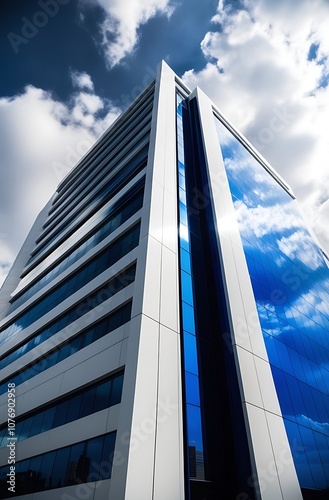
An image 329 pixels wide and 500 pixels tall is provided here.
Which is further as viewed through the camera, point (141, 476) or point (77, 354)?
point (77, 354)

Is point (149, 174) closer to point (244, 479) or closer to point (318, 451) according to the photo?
point (244, 479)

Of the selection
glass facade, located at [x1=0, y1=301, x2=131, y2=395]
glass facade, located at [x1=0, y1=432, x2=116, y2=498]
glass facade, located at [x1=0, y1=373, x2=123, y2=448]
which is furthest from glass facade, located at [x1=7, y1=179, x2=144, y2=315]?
glass facade, located at [x1=0, y1=432, x2=116, y2=498]

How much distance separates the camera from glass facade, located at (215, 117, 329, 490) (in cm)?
1394

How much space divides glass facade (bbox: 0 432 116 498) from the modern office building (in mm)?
74

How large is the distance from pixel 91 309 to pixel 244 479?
10.9 m

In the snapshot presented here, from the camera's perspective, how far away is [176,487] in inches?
358

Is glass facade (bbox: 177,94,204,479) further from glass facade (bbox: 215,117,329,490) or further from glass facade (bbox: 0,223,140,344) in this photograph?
glass facade (bbox: 215,117,329,490)

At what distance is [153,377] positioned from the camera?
10.6 metres

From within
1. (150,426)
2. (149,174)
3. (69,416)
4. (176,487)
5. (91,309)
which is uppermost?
(149,174)

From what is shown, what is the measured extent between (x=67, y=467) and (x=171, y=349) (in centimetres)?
646

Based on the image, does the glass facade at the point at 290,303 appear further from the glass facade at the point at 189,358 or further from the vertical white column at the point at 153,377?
the vertical white column at the point at 153,377

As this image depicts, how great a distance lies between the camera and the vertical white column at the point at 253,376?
10.7 meters

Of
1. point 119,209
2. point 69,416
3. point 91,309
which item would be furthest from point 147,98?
point 69,416

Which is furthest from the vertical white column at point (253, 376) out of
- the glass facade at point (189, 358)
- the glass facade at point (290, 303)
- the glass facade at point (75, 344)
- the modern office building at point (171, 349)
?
the glass facade at point (75, 344)
